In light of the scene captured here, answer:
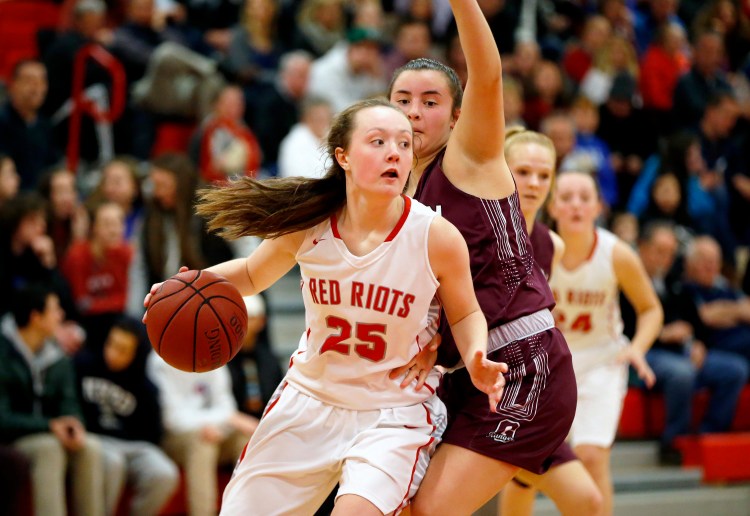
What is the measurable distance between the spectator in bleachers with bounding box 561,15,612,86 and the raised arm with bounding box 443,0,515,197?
8.75 m

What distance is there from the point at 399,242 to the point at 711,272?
6.53 m

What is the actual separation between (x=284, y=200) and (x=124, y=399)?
361 cm

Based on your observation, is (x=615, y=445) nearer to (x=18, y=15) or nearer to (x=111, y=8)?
(x=111, y=8)

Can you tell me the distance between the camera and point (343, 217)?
12.1ft

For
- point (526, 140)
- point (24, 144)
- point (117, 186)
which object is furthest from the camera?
point (24, 144)

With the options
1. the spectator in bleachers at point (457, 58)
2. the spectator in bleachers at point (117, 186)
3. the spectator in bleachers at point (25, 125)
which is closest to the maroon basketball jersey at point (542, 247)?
the spectator in bleachers at point (117, 186)

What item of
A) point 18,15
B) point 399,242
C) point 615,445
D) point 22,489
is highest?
point 18,15

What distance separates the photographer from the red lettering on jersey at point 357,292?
11.5ft

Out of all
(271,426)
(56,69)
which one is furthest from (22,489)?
(56,69)

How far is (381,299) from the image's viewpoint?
3490mm

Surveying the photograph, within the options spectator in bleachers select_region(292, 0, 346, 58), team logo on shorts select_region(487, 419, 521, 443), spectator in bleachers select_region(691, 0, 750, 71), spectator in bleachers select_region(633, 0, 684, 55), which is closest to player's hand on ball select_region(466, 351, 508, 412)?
team logo on shorts select_region(487, 419, 521, 443)

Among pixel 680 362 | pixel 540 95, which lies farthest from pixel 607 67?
pixel 680 362

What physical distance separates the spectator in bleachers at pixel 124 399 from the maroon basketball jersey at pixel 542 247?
122 inches

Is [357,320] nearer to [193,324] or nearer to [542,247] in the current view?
[193,324]
